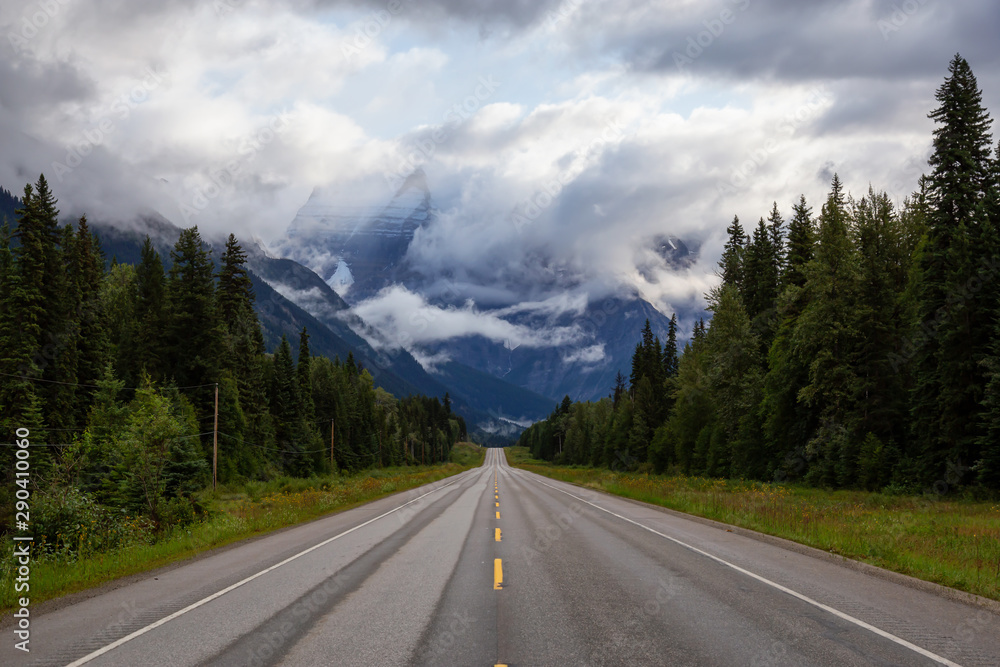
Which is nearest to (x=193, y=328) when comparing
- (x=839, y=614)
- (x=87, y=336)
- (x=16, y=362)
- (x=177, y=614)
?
(x=87, y=336)

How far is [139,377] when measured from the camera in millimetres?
46031

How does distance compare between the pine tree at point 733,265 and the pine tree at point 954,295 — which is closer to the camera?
the pine tree at point 954,295

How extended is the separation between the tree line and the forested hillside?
3384 centimetres

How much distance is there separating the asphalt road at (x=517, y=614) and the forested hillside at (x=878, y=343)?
19635 millimetres

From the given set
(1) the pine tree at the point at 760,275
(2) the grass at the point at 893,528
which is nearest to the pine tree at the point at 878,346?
(2) the grass at the point at 893,528

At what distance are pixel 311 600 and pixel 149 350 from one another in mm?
45927

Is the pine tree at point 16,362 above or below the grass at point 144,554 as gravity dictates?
above

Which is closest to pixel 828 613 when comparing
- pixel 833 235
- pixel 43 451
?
pixel 833 235

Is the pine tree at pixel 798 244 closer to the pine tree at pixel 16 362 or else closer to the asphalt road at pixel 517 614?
the asphalt road at pixel 517 614

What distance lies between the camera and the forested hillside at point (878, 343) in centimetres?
2572

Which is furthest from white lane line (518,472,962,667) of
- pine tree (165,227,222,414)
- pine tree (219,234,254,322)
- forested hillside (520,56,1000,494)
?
pine tree (219,234,254,322)

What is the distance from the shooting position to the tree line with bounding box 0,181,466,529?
26192 millimetres

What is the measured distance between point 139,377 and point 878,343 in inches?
2111

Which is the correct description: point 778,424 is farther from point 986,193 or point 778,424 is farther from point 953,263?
point 986,193
